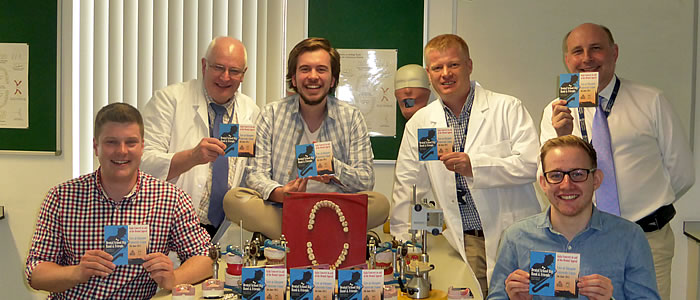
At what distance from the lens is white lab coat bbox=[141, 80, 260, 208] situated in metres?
3.62

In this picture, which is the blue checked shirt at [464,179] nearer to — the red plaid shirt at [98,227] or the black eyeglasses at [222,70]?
the black eyeglasses at [222,70]

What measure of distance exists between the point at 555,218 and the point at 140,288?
1.70 m

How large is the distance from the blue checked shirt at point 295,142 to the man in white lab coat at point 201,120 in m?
0.32

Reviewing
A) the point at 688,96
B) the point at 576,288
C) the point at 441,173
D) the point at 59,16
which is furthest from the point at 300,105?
the point at 688,96

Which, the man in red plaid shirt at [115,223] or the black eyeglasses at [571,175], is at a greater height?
the black eyeglasses at [571,175]

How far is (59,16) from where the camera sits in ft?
16.5

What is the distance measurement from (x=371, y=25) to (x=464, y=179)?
6.27 ft

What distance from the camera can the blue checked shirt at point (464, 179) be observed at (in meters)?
3.47

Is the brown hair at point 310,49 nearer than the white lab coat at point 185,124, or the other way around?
the brown hair at point 310,49

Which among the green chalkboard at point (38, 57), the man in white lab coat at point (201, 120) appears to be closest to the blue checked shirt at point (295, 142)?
the man in white lab coat at point (201, 120)

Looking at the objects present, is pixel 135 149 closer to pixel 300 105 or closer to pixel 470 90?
pixel 300 105

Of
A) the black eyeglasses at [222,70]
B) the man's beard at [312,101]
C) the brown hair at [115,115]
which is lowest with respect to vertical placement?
the brown hair at [115,115]

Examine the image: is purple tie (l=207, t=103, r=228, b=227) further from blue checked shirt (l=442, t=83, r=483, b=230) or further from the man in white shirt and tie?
the man in white shirt and tie

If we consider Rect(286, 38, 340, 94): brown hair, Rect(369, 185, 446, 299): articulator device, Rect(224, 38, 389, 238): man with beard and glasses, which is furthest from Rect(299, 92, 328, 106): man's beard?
Rect(369, 185, 446, 299): articulator device
